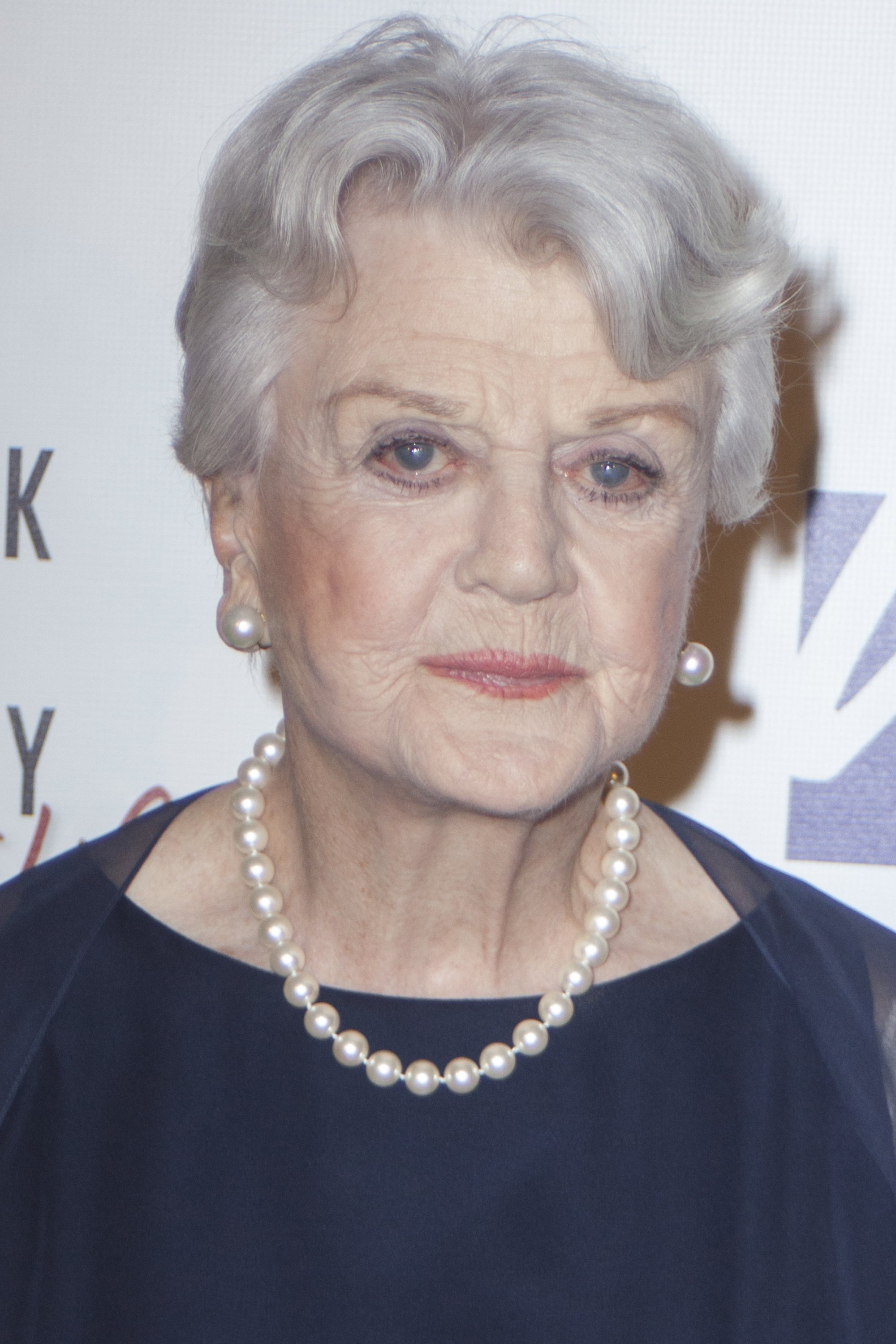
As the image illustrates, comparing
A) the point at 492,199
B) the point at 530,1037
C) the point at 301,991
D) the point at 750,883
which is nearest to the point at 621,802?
the point at 750,883

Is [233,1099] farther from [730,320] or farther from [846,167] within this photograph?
[846,167]

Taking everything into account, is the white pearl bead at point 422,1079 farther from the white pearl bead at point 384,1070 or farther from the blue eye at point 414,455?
the blue eye at point 414,455

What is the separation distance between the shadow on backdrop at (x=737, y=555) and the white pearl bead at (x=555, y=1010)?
1.61 ft

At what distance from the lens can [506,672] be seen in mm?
1022

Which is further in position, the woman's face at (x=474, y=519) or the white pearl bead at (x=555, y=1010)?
the white pearl bead at (x=555, y=1010)

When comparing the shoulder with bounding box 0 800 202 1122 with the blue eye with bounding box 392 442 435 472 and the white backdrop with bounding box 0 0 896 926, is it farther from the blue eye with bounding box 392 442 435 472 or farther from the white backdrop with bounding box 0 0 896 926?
the blue eye with bounding box 392 442 435 472

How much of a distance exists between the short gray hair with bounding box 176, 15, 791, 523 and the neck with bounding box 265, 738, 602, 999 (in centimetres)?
31

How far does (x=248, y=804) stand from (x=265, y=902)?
100 mm

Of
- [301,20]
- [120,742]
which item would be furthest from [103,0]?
[120,742]

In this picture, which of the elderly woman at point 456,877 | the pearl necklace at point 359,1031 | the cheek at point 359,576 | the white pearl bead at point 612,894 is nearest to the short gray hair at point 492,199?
the elderly woman at point 456,877

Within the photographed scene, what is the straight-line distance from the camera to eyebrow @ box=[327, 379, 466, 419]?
996mm

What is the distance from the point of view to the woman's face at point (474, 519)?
100cm

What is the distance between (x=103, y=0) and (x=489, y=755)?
1.05 metres

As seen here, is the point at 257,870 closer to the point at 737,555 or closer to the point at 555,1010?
the point at 555,1010
